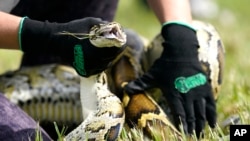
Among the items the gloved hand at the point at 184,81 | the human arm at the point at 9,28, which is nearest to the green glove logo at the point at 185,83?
the gloved hand at the point at 184,81

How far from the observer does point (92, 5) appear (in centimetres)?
395

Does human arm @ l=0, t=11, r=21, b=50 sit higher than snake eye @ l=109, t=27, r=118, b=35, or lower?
higher

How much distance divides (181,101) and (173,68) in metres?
0.17

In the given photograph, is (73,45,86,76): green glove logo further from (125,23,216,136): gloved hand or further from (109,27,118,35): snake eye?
(125,23,216,136): gloved hand

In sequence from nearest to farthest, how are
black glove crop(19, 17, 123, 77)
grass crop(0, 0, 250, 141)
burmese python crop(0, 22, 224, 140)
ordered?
black glove crop(19, 17, 123, 77) < burmese python crop(0, 22, 224, 140) < grass crop(0, 0, 250, 141)

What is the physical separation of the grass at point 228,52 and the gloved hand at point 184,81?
0.10 meters

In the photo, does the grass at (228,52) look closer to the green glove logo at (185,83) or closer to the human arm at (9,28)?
the green glove logo at (185,83)

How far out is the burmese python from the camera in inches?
133

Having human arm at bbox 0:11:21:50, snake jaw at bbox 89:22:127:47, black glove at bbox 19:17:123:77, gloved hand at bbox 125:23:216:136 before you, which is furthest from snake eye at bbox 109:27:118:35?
gloved hand at bbox 125:23:216:136

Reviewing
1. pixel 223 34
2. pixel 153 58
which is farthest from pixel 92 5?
pixel 223 34

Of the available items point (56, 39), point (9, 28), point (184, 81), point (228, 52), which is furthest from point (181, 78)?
point (228, 52)

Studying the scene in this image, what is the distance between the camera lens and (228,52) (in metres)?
6.23

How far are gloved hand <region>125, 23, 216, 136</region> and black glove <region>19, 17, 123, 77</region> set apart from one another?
1.40ft

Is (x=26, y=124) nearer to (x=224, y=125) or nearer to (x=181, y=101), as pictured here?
(x=181, y=101)
